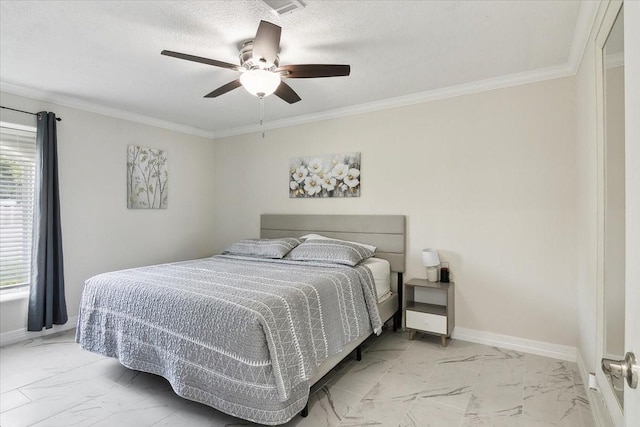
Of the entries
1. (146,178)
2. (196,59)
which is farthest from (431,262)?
(146,178)

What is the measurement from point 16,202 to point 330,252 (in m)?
3.09

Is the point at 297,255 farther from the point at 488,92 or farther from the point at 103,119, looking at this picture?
the point at 103,119

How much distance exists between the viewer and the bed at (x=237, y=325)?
71.1 inches

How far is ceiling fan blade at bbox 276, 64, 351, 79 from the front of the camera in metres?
2.12

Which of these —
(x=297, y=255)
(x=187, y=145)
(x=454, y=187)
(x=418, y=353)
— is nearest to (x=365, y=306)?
(x=418, y=353)

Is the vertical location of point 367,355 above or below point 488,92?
below

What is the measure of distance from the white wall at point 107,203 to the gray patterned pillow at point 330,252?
80.0 inches

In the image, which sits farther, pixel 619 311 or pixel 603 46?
pixel 603 46

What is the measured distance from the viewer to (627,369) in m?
0.64

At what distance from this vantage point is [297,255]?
339 cm

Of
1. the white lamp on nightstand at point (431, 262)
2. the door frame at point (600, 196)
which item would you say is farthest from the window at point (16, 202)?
the door frame at point (600, 196)

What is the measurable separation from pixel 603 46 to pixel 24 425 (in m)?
3.98

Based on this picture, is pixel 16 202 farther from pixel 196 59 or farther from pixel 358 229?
pixel 358 229

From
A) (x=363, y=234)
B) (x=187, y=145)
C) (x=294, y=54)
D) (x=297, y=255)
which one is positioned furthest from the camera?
(x=187, y=145)
